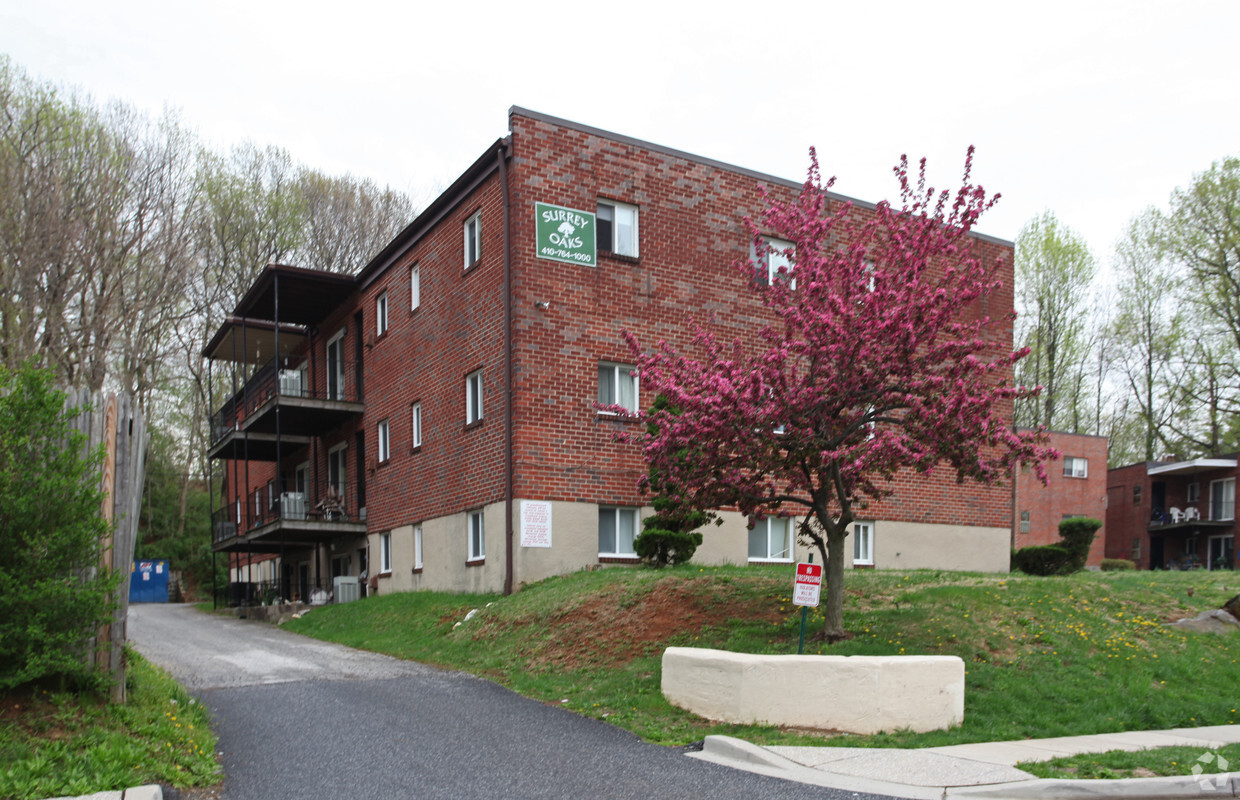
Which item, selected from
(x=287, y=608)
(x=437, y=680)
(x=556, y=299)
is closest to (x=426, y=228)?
(x=556, y=299)

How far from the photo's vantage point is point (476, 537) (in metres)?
21.1

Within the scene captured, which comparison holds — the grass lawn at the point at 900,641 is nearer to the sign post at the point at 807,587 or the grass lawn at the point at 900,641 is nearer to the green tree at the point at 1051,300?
the sign post at the point at 807,587

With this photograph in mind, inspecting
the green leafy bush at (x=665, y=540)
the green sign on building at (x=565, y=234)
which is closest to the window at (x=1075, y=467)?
the green leafy bush at (x=665, y=540)

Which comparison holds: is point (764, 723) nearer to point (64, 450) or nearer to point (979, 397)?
point (979, 397)

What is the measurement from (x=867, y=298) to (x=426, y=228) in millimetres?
14117

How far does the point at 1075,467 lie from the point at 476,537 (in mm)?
35488

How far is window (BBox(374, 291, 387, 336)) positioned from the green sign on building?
7910mm

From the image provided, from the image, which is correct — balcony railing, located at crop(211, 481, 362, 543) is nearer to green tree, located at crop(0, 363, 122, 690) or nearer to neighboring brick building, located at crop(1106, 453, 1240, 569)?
green tree, located at crop(0, 363, 122, 690)

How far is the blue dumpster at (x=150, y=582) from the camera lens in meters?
44.5

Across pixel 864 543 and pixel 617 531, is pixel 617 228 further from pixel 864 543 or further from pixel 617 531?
pixel 864 543

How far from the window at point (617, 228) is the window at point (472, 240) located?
7.97ft

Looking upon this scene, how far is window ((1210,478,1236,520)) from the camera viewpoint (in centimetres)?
4925

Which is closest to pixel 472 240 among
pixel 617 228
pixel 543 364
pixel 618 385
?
pixel 617 228

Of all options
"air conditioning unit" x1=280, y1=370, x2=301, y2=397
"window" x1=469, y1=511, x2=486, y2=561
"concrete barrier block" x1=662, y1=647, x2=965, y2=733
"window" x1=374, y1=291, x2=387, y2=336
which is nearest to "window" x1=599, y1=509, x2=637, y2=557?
"window" x1=469, y1=511, x2=486, y2=561
